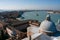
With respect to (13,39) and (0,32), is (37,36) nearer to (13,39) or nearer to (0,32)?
(13,39)

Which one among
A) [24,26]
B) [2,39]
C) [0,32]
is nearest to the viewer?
[2,39]

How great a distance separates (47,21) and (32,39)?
1888 mm

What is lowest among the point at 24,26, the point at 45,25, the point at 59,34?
the point at 24,26

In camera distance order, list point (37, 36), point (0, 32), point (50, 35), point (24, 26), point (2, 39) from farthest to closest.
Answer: point (24, 26), point (0, 32), point (2, 39), point (50, 35), point (37, 36)

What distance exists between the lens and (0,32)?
12.5 metres

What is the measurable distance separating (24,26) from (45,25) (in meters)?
9.95

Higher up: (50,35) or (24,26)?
(50,35)

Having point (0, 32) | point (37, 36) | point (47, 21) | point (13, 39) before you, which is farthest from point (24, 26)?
point (37, 36)

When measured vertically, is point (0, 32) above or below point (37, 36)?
below

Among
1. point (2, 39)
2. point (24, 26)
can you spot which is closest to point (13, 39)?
point (2, 39)

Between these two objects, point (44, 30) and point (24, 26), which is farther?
point (24, 26)

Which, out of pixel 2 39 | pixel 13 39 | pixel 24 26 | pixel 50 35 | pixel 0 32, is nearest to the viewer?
pixel 50 35

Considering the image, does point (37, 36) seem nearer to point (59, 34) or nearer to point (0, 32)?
point (59, 34)

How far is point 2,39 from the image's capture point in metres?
11.6
